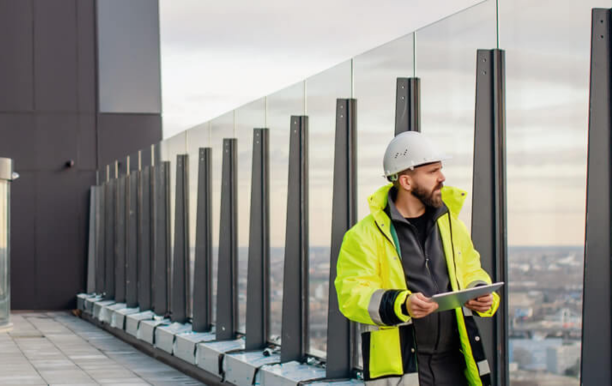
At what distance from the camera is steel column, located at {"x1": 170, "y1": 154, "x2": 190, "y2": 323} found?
13375 mm

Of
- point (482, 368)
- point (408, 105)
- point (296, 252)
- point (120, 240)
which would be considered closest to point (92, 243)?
point (120, 240)

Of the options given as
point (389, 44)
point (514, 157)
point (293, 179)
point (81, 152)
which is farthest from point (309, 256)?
point (81, 152)

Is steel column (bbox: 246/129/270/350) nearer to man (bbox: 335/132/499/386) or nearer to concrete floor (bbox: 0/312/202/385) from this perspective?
concrete floor (bbox: 0/312/202/385)

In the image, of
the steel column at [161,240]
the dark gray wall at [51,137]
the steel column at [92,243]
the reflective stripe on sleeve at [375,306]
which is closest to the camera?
the reflective stripe on sleeve at [375,306]

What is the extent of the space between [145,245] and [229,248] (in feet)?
17.6

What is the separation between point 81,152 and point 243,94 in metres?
4.55

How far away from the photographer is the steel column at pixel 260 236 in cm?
1014

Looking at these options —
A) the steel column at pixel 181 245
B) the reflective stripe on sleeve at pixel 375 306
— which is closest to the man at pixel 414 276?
the reflective stripe on sleeve at pixel 375 306

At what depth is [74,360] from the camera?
1334 centimetres

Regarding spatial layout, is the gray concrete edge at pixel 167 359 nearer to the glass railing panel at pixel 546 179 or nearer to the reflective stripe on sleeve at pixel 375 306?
the glass railing panel at pixel 546 179

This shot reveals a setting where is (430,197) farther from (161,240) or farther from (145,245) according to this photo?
(145,245)

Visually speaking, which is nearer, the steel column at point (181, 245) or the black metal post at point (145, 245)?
the steel column at point (181, 245)

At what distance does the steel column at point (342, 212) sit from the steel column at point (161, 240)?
6870 mm

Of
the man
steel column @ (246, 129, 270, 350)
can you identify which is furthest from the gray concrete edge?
the man
